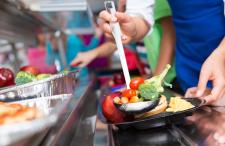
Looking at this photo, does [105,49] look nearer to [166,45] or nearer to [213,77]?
[166,45]

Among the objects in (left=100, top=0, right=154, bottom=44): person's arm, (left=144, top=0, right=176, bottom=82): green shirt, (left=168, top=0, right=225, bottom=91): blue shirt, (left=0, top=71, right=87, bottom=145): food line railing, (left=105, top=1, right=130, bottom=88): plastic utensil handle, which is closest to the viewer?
(left=0, top=71, right=87, bottom=145): food line railing

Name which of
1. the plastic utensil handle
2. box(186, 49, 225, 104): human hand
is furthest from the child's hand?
the plastic utensil handle

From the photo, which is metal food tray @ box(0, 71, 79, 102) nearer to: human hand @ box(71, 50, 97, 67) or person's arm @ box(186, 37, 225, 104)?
person's arm @ box(186, 37, 225, 104)

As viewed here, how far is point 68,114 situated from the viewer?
1.02 metres

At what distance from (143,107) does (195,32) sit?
0.60 m

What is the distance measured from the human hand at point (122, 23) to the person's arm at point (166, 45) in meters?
0.35

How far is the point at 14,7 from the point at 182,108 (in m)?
0.98

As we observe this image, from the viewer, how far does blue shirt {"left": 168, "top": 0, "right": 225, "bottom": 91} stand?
1.26 metres

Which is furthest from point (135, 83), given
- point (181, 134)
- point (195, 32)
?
point (195, 32)

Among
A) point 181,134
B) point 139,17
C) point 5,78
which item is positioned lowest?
point 181,134

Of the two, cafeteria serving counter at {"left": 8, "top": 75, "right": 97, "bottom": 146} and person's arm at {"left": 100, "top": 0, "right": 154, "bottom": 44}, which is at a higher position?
person's arm at {"left": 100, "top": 0, "right": 154, "bottom": 44}

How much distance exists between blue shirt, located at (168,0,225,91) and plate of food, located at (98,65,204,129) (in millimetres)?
415

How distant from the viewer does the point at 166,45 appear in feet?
5.56

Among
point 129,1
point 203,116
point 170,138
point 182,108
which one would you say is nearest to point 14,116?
point 170,138
